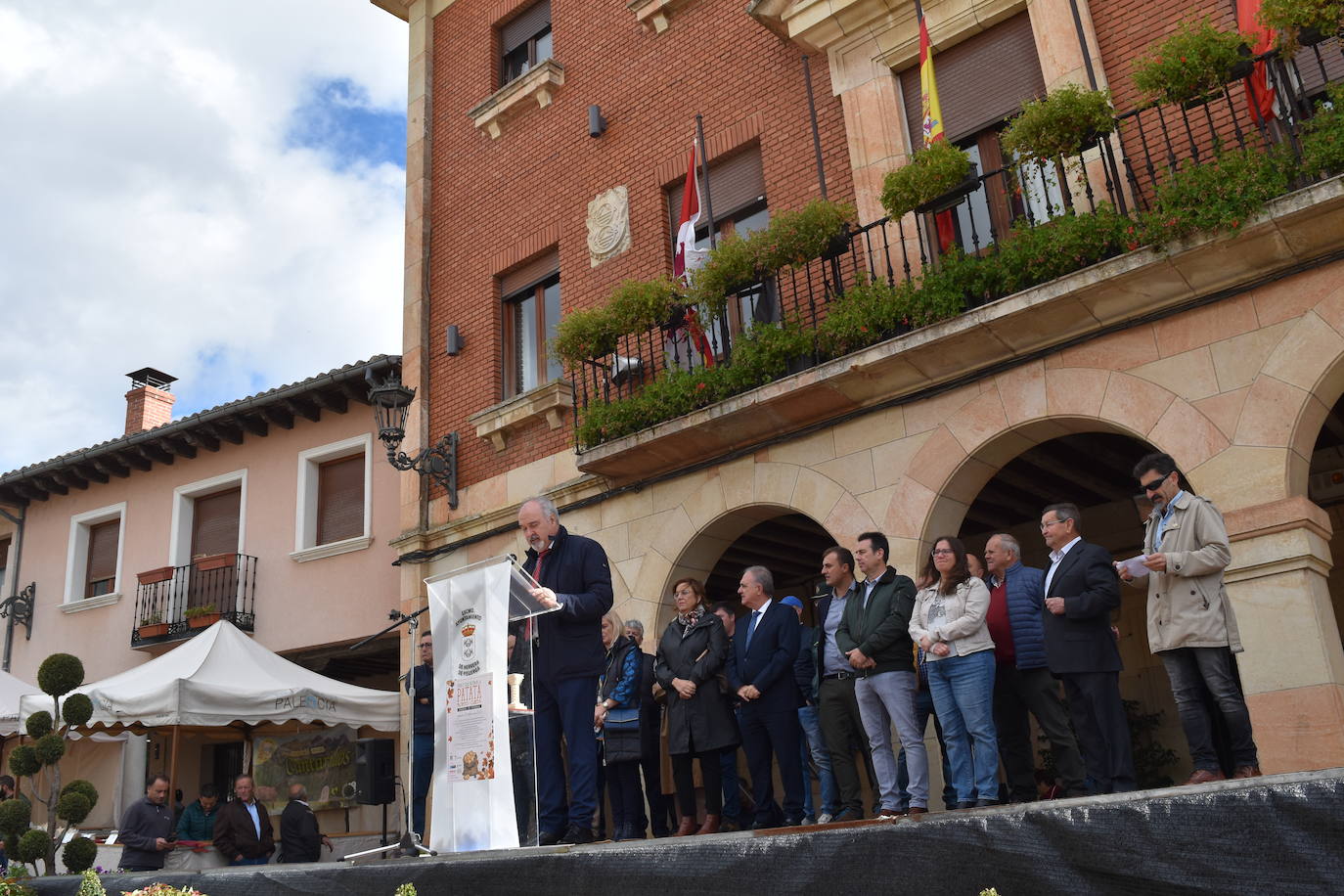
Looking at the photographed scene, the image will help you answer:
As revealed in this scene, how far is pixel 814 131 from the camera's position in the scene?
10391mm

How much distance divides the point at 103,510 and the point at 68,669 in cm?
1045

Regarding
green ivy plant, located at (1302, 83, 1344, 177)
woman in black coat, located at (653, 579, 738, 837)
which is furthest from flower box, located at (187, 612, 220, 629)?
green ivy plant, located at (1302, 83, 1344, 177)

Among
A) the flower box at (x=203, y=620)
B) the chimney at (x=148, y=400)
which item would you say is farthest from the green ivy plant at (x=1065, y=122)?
the chimney at (x=148, y=400)

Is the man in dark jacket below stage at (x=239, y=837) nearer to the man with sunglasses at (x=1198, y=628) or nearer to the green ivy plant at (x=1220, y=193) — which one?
the man with sunglasses at (x=1198, y=628)

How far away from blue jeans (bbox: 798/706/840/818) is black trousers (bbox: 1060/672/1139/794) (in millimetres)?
1846

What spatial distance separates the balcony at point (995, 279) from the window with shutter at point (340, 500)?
5.62 m

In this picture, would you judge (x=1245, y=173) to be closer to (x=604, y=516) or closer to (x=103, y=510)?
(x=604, y=516)

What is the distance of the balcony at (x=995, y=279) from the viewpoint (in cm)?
738

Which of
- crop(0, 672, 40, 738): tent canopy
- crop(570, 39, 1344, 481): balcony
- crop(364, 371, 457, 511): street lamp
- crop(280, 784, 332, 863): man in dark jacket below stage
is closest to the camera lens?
crop(570, 39, 1344, 481): balcony

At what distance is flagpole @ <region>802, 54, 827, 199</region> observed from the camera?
33.7 ft

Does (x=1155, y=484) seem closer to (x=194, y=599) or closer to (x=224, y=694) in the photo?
(x=224, y=694)

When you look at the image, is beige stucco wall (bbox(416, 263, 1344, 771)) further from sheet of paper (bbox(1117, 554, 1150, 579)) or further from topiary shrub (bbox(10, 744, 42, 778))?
topiary shrub (bbox(10, 744, 42, 778))

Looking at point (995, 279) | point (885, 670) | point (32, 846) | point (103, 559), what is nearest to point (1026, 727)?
point (885, 670)

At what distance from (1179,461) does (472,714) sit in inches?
192
